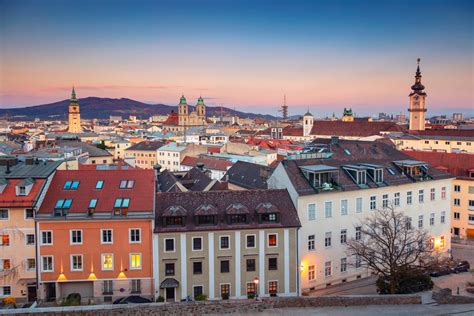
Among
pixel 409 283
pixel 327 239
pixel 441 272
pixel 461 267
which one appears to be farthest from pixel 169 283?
pixel 461 267

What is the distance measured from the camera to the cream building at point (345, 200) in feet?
126

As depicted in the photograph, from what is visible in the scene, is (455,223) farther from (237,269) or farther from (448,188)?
(237,269)

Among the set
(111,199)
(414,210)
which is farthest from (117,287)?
(414,210)

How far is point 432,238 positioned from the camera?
46.3m

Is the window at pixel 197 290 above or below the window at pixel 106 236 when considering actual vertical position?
below

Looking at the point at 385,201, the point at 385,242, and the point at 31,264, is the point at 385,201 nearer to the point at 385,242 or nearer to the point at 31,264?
the point at 385,242

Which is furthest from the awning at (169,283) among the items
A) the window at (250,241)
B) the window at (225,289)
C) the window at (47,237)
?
the window at (47,237)

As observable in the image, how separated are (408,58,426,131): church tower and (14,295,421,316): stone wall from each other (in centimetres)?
13406

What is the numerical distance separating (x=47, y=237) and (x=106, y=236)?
13.9ft

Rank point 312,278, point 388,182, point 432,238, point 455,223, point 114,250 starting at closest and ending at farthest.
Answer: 1. point 114,250
2. point 312,278
3. point 388,182
4. point 432,238
5. point 455,223

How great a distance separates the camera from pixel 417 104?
499ft

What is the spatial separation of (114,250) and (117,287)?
277 cm

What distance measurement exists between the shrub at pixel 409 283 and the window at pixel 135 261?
17.8 metres

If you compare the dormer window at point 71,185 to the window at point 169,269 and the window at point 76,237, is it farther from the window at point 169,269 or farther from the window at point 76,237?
the window at point 169,269
